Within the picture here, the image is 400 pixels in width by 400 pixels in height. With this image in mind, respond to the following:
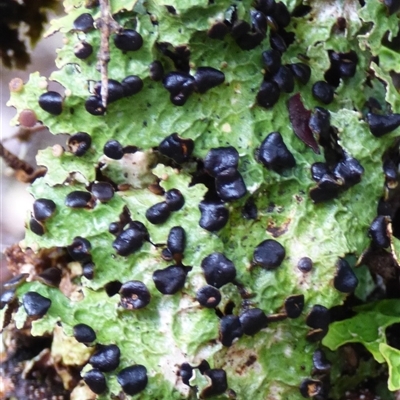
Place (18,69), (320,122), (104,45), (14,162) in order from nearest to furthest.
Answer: (104,45) → (320,122) → (14,162) → (18,69)

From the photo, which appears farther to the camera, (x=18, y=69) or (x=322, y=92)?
(x=18, y=69)

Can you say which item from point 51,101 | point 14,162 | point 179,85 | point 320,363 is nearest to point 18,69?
point 14,162

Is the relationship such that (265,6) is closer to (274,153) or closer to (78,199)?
(274,153)

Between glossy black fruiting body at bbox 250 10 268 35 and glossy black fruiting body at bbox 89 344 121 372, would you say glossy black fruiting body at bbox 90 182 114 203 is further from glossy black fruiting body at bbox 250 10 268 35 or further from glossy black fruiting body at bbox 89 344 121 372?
glossy black fruiting body at bbox 250 10 268 35

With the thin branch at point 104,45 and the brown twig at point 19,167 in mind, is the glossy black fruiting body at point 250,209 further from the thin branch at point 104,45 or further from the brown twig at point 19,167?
the brown twig at point 19,167

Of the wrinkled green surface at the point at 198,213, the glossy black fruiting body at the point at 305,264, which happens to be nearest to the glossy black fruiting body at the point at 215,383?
the wrinkled green surface at the point at 198,213

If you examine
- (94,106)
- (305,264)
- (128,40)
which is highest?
(128,40)

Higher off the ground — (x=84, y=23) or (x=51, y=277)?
(x=84, y=23)

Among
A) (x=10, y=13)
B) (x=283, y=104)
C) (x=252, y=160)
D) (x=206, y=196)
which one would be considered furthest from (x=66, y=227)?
(x=10, y=13)
